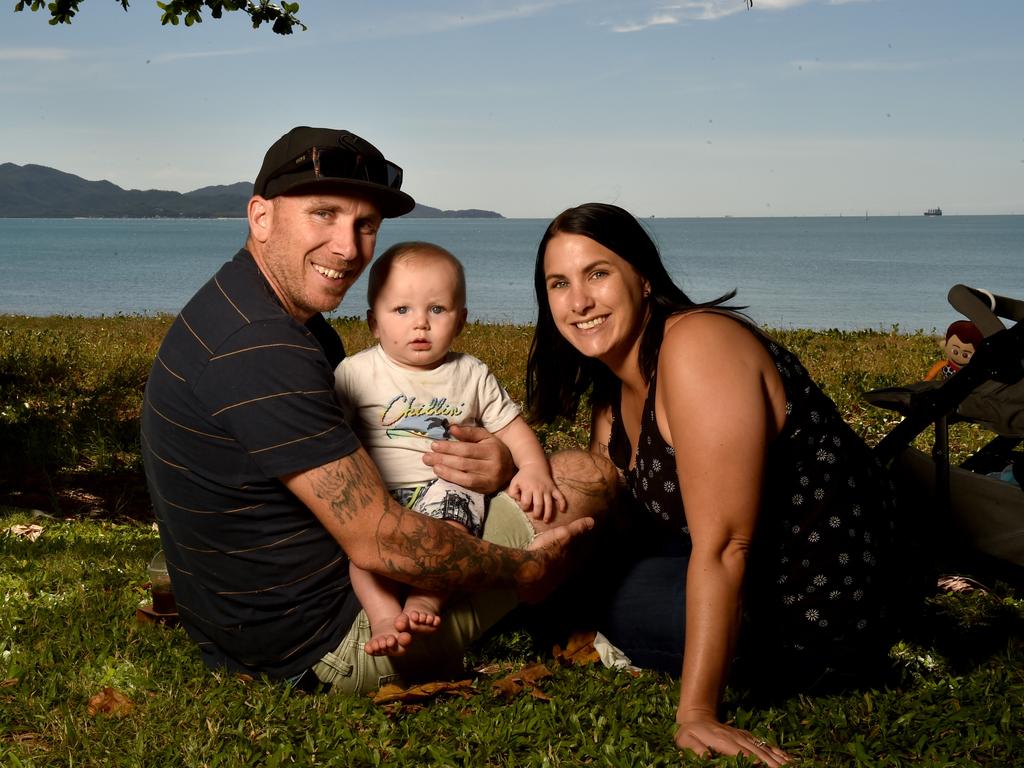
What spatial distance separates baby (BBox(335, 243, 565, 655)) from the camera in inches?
147

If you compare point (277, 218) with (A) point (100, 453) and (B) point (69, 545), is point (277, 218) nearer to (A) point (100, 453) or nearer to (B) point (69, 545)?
(B) point (69, 545)

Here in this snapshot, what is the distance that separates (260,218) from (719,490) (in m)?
1.89

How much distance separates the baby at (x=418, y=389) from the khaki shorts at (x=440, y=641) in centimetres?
8

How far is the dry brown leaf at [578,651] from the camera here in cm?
409

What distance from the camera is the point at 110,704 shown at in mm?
3609

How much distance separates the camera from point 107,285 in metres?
68.2

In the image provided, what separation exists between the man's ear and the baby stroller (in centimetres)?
294

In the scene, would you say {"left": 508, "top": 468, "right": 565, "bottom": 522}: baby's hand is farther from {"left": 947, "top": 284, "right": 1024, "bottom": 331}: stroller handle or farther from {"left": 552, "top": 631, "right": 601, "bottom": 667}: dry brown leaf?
{"left": 947, "top": 284, "right": 1024, "bottom": 331}: stroller handle

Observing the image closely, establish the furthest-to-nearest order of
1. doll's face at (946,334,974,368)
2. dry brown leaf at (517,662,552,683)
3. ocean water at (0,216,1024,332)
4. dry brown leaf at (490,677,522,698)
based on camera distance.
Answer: ocean water at (0,216,1024,332) < doll's face at (946,334,974,368) < dry brown leaf at (517,662,552,683) < dry brown leaf at (490,677,522,698)

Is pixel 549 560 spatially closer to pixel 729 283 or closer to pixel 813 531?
pixel 813 531

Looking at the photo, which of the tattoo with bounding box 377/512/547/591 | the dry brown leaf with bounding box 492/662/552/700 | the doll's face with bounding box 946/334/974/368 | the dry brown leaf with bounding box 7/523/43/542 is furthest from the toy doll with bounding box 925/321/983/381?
the dry brown leaf with bounding box 7/523/43/542

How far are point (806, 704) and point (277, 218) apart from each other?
2.71 metres

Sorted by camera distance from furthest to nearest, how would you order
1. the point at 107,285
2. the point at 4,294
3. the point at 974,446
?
Result: 1. the point at 107,285
2. the point at 4,294
3. the point at 974,446

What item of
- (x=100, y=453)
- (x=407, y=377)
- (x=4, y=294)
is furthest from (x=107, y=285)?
(x=407, y=377)
